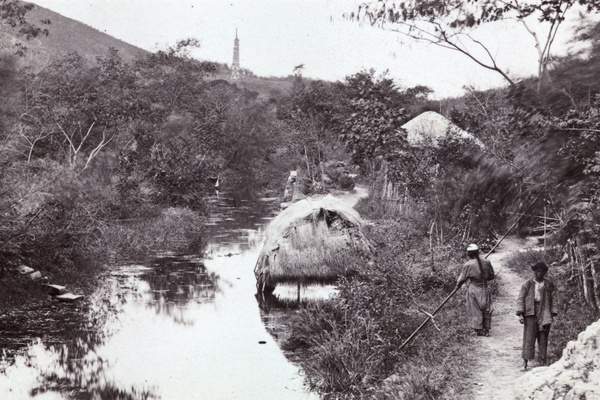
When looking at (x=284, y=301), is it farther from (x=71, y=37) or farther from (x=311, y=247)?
(x=71, y=37)

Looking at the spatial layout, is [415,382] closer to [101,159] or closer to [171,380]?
[171,380]

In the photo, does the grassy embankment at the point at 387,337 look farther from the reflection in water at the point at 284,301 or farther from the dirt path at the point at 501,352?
the reflection in water at the point at 284,301

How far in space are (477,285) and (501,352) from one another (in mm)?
951

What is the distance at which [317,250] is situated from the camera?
13.4 meters

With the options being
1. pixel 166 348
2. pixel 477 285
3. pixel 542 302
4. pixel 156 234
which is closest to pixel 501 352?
pixel 477 285

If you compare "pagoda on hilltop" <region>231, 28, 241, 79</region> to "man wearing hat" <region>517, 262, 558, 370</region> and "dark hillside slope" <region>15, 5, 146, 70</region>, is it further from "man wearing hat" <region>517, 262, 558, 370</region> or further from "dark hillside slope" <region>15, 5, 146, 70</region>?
"man wearing hat" <region>517, 262, 558, 370</region>

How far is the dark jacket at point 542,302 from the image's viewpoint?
22.9 ft

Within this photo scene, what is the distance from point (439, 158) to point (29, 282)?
923 centimetres

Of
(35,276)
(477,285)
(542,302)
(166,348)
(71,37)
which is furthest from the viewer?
(71,37)

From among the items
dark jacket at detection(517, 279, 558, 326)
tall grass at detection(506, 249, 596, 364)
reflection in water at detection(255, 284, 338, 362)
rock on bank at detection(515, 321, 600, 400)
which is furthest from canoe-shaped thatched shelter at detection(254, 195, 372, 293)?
rock on bank at detection(515, 321, 600, 400)

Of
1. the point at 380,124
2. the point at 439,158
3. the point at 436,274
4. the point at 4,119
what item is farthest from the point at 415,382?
the point at 4,119

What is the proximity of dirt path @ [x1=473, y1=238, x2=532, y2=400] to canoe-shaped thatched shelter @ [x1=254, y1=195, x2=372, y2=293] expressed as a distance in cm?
310

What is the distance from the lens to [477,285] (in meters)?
8.45

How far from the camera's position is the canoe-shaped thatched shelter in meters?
13.2
